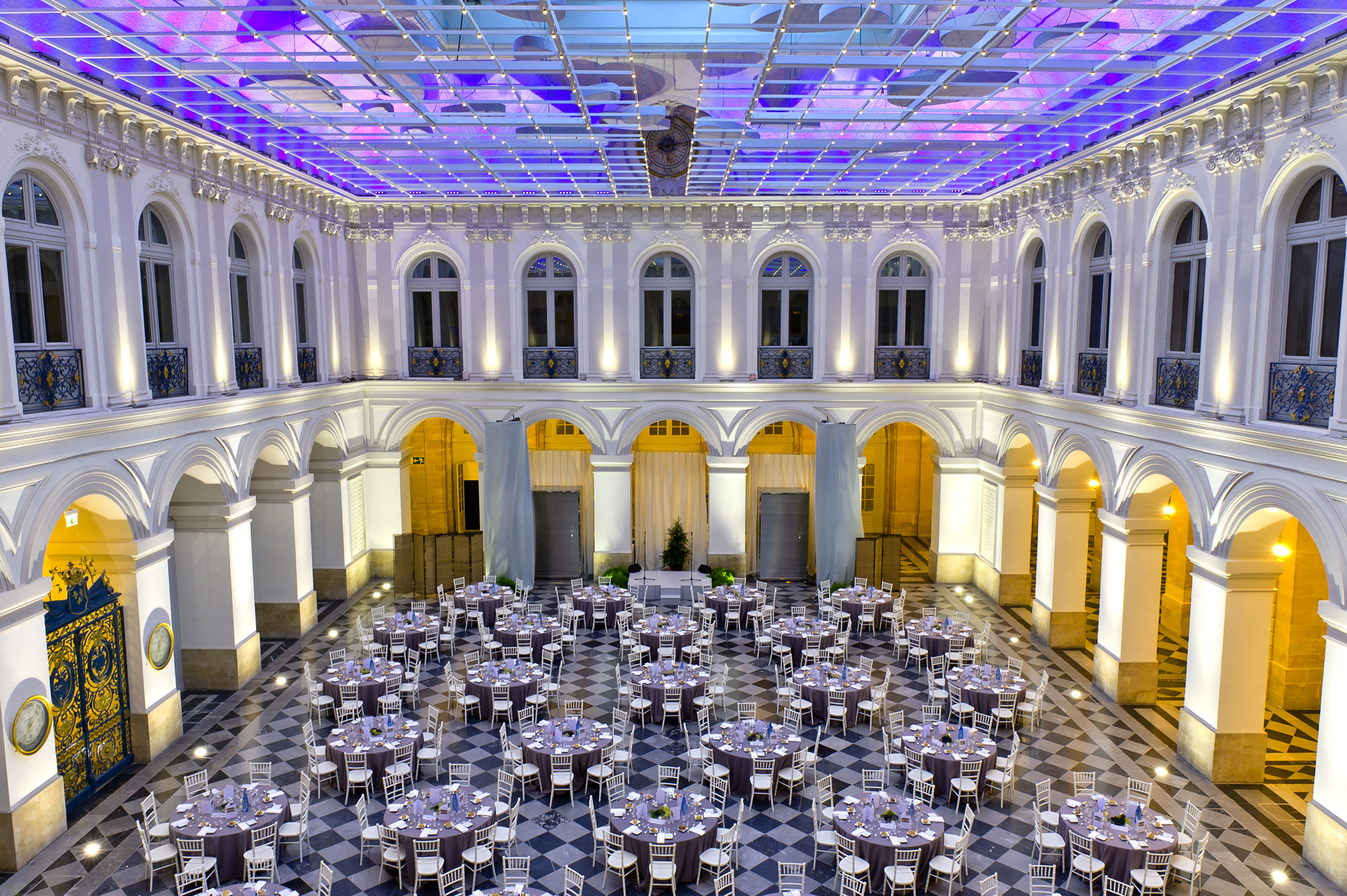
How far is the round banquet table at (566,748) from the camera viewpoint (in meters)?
10.9

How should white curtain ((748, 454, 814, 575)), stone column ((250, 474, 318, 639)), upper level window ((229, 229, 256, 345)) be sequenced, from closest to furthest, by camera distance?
1. upper level window ((229, 229, 256, 345))
2. stone column ((250, 474, 318, 639))
3. white curtain ((748, 454, 814, 575))

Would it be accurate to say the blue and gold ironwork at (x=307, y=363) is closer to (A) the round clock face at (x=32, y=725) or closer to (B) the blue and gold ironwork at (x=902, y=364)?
(A) the round clock face at (x=32, y=725)

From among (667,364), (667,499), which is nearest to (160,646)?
(667,364)

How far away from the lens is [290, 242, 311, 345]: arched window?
55.5 ft

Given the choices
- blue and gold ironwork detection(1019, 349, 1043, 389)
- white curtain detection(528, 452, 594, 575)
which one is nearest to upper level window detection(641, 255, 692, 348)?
white curtain detection(528, 452, 594, 575)

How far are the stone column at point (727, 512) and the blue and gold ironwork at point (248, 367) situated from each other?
8.83 metres

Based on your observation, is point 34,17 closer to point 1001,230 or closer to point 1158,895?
point 1158,895

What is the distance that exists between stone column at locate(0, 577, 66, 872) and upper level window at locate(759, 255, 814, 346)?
13442 millimetres

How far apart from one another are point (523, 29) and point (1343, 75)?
7959mm

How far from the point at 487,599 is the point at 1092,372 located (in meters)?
11.3

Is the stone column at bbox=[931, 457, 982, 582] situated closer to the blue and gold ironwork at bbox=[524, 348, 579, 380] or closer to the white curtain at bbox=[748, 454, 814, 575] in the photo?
the white curtain at bbox=[748, 454, 814, 575]

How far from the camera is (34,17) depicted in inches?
326

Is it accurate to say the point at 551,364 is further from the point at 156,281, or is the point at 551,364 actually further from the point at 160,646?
the point at 160,646

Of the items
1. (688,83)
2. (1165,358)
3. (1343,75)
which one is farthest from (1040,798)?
(688,83)
